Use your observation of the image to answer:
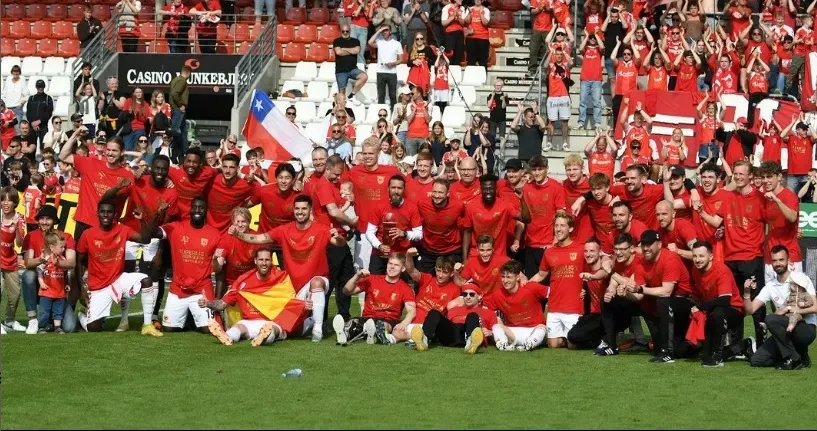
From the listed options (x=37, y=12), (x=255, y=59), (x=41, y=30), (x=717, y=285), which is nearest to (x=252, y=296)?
(x=717, y=285)

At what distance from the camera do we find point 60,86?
91.7 ft

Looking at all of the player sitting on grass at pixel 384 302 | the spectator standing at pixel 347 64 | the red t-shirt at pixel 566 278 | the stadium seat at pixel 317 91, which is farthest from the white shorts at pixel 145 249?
the stadium seat at pixel 317 91

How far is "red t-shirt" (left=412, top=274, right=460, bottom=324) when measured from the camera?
14281 millimetres

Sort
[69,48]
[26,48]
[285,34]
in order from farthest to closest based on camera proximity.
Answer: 1. [26,48]
2. [69,48]
3. [285,34]

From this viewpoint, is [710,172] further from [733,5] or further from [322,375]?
[733,5]

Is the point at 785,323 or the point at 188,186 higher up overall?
the point at 188,186

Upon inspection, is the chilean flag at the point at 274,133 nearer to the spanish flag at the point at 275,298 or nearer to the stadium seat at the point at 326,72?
the spanish flag at the point at 275,298

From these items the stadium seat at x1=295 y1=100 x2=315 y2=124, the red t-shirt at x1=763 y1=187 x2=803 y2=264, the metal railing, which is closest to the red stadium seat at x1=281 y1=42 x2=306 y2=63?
the metal railing

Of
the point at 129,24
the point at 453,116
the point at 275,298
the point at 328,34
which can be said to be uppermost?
the point at 129,24

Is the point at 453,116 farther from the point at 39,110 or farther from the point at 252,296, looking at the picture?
the point at 252,296

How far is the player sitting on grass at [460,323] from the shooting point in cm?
1368

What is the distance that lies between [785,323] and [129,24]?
18957 millimetres

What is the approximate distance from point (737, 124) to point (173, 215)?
10.8 metres

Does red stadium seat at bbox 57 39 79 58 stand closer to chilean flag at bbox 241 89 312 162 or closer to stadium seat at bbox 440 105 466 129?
stadium seat at bbox 440 105 466 129
